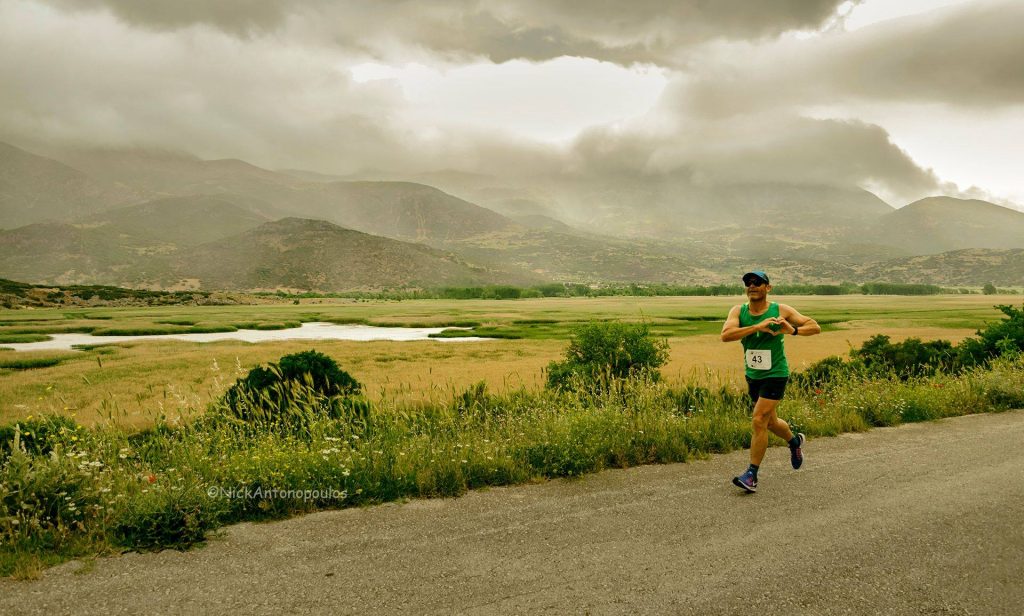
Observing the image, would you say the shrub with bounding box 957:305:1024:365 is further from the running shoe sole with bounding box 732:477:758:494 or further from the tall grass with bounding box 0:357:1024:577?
the running shoe sole with bounding box 732:477:758:494

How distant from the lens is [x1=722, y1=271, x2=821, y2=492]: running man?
8047mm

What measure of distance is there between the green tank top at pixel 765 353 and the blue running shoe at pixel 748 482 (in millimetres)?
1430

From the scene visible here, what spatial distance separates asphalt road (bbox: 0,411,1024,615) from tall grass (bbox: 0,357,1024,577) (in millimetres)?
428

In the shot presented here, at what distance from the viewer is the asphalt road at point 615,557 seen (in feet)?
16.9

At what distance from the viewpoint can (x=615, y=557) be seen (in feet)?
19.8

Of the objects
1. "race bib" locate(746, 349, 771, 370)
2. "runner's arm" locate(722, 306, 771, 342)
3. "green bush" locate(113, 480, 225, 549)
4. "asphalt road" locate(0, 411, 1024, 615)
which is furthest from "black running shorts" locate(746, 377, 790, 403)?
A: "green bush" locate(113, 480, 225, 549)

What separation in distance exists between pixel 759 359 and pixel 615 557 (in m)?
3.82

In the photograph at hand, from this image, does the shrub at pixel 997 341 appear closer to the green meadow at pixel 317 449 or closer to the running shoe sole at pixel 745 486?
the green meadow at pixel 317 449

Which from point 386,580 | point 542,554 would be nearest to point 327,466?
point 386,580

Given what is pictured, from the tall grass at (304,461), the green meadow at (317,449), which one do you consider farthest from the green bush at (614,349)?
the tall grass at (304,461)

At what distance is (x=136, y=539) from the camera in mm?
6355

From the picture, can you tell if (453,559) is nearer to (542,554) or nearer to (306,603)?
(542,554)

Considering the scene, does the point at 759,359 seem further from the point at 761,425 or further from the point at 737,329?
the point at 761,425

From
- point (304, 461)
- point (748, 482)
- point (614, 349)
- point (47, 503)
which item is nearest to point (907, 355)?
point (614, 349)
